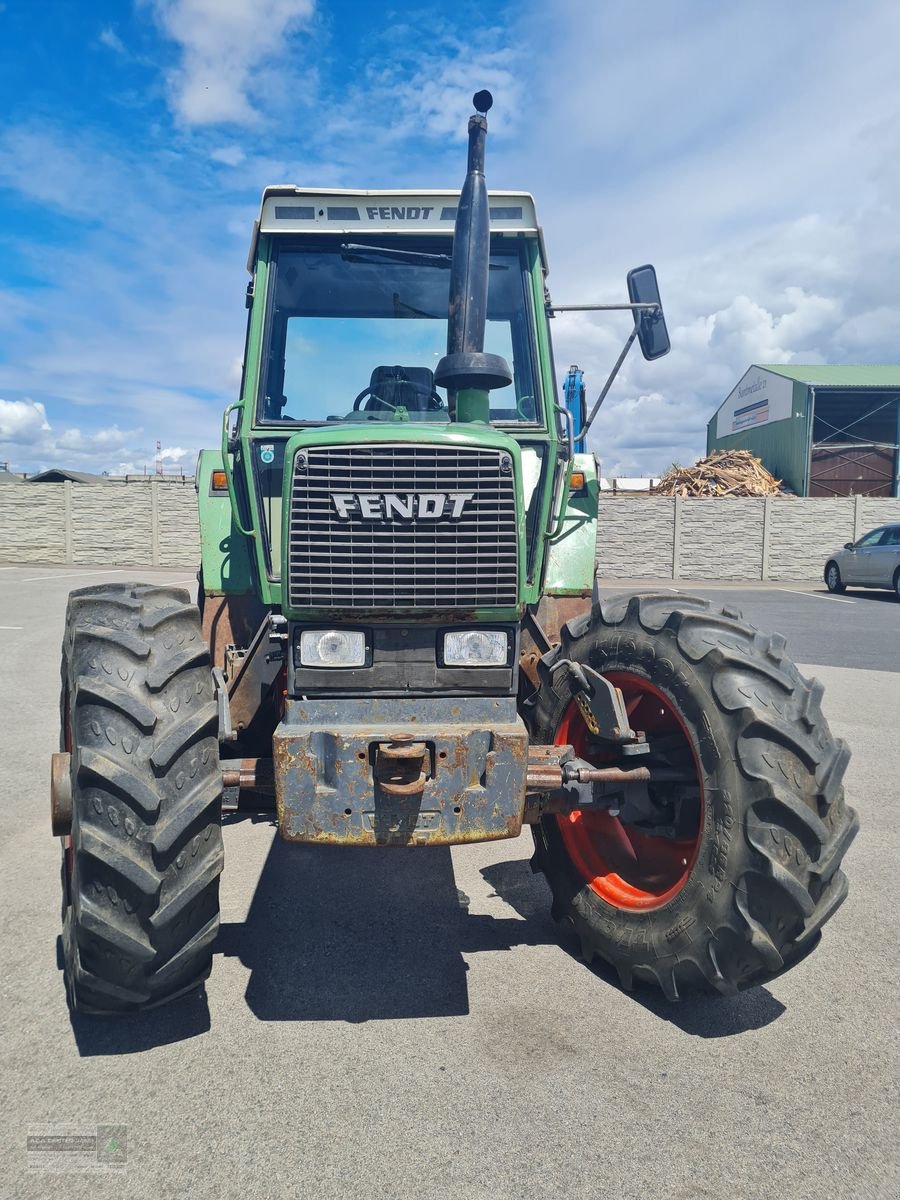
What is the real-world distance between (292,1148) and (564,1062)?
0.84 m

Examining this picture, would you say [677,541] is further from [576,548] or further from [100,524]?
[576,548]

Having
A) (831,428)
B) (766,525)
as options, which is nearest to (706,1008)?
(766,525)

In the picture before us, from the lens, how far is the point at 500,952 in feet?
11.1

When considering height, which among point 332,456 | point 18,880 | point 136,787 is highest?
point 332,456

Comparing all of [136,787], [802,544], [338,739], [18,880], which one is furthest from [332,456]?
[802,544]

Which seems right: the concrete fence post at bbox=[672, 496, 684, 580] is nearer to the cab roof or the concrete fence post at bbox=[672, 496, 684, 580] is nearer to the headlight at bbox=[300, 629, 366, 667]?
the cab roof

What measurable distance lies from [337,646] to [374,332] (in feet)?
6.47

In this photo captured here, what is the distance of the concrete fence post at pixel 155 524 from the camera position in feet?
76.5

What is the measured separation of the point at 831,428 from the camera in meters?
31.3

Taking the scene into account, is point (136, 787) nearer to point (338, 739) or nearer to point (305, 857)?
point (338, 739)

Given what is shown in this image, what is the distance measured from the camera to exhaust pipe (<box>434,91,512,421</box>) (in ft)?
11.2

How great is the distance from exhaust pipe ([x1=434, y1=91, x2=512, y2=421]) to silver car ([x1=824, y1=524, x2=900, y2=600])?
1623 cm

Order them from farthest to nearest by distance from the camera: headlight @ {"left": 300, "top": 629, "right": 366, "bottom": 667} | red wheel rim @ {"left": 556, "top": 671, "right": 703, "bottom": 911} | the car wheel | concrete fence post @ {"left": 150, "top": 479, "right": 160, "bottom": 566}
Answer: concrete fence post @ {"left": 150, "top": 479, "right": 160, "bottom": 566}
the car wheel
red wheel rim @ {"left": 556, "top": 671, "right": 703, "bottom": 911}
headlight @ {"left": 300, "top": 629, "right": 366, "bottom": 667}

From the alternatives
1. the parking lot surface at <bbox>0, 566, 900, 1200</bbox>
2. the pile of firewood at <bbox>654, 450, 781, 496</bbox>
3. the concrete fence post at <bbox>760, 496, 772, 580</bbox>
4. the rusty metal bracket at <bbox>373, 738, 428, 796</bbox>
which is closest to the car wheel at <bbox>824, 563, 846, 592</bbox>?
the concrete fence post at <bbox>760, 496, 772, 580</bbox>
